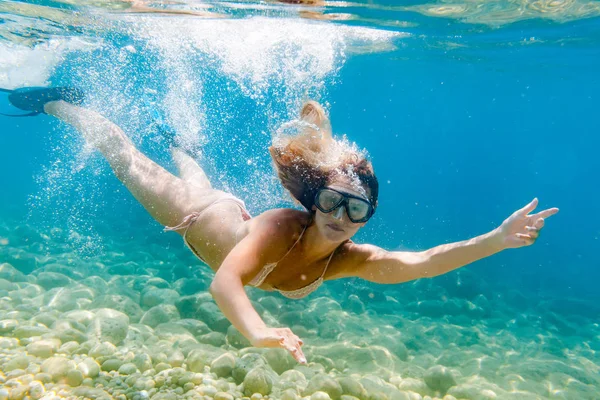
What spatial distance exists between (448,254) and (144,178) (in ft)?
15.4

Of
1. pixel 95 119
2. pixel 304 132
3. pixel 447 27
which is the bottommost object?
pixel 304 132

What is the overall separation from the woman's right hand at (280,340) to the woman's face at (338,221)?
1183 mm

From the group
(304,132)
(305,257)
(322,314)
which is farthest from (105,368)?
(322,314)

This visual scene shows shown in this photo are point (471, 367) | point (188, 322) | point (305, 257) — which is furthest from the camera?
point (471, 367)

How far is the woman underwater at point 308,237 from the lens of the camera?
9.73 feet

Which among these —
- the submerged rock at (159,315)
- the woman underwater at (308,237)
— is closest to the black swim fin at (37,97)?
the submerged rock at (159,315)

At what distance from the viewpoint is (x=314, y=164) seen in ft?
12.5

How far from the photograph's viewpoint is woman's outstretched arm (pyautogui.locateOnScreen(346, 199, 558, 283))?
10.8 ft

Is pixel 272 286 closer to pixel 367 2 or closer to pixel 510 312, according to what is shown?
pixel 367 2

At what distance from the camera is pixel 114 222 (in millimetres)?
17812

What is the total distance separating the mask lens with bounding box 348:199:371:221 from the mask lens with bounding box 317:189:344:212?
0.10 m

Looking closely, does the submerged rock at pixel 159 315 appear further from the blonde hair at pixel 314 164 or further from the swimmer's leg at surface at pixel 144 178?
the blonde hair at pixel 314 164

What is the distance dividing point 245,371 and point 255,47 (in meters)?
17.0

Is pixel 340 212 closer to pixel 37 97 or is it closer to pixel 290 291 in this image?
pixel 290 291
